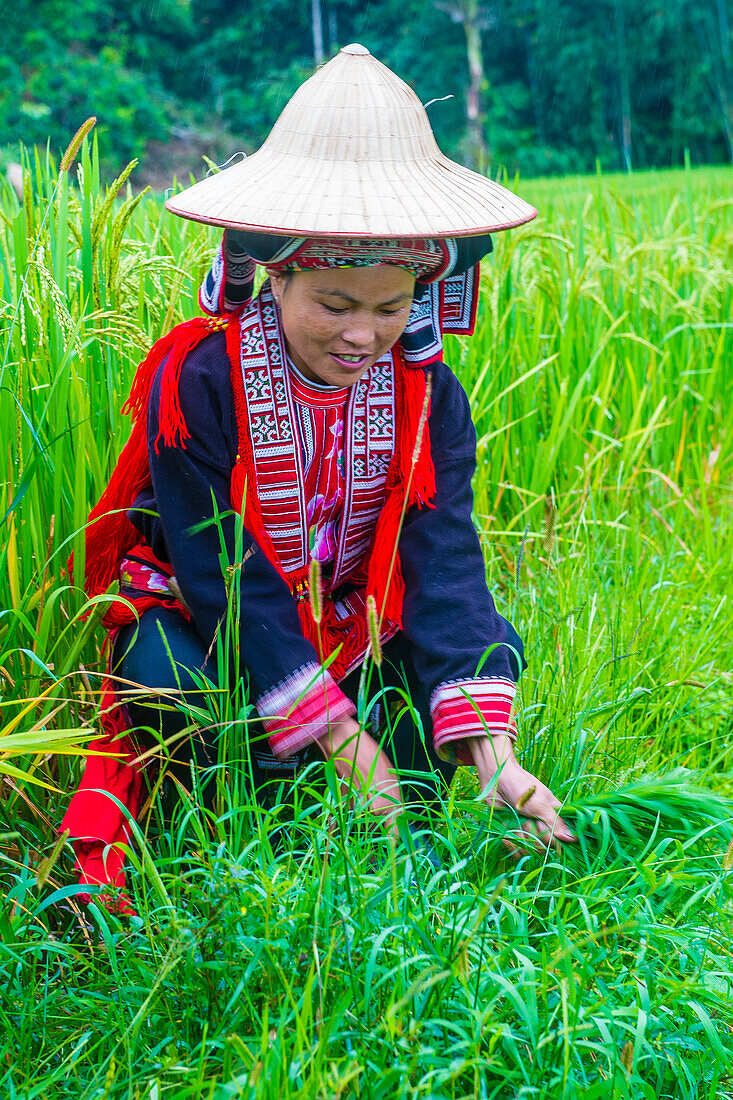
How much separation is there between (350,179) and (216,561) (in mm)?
564

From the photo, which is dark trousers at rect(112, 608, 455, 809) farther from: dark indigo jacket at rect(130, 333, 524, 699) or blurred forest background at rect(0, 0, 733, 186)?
blurred forest background at rect(0, 0, 733, 186)

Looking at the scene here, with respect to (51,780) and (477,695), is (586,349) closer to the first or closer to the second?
(477,695)

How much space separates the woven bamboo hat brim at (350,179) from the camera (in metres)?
1.26

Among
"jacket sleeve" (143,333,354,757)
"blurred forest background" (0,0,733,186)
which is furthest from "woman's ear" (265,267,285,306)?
"blurred forest background" (0,0,733,186)

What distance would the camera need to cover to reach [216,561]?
1.46 m

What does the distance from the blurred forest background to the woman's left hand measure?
71.6ft

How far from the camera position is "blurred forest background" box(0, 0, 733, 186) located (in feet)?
75.3

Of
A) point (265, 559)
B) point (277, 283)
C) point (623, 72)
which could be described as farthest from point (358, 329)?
point (623, 72)

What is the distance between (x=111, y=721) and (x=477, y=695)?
0.57 meters

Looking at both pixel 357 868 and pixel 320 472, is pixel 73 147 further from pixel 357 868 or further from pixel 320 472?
pixel 357 868

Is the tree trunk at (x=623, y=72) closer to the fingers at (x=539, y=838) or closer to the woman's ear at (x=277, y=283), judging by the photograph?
the woman's ear at (x=277, y=283)

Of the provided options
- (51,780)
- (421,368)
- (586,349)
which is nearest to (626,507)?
(586,349)

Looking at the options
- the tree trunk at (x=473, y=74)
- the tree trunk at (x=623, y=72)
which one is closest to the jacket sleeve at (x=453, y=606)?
the tree trunk at (x=473, y=74)

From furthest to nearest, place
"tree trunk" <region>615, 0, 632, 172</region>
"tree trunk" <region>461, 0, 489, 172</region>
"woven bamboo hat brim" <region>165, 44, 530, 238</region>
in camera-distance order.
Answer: "tree trunk" <region>615, 0, 632, 172</region> < "tree trunk" <region>461, 0, 489, 172</region> < "woven bamboo hat brim" <region>165, 44, 530, 238</region>
